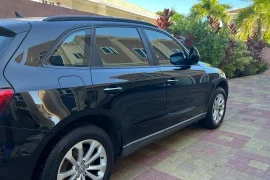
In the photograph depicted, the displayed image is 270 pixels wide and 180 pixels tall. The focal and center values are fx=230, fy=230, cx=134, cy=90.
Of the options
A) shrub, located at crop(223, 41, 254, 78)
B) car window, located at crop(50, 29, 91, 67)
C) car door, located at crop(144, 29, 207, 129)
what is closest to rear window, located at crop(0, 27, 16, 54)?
car window, located at crop(50, 29, 91, 67)

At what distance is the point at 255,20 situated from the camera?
1573 centimetres

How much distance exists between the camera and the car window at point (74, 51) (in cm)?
191

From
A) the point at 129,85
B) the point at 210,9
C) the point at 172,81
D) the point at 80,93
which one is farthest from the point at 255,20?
the point at 80,93

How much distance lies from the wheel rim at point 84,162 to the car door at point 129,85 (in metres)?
0.30

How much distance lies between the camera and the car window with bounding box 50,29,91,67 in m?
1.91

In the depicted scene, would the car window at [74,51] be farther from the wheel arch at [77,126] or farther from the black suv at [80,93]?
the wheel arch at [77,126]

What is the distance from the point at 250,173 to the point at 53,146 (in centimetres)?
229

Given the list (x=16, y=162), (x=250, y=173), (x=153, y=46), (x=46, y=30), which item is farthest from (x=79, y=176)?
(x=250, y=173)

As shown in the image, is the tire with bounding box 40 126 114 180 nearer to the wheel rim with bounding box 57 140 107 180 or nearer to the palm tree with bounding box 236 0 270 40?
the wheel rim with bounding box 57 140 107 180

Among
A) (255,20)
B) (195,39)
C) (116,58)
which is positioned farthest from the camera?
(255,20)

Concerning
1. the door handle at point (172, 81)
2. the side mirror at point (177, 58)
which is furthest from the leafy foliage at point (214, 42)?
the door handle at point (172, 81)

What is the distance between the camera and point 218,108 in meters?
4.16

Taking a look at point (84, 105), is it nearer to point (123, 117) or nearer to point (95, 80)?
point (95, 80)

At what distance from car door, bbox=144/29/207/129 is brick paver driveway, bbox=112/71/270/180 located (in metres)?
0.43
